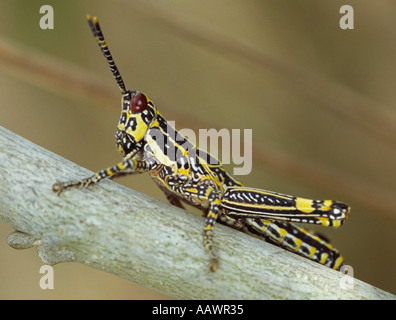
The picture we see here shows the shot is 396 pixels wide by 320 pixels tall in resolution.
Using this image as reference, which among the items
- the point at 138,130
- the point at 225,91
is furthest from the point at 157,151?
the point at 225,91

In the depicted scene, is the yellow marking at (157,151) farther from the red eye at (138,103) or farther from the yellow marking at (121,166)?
the yellow marking at (121,166)

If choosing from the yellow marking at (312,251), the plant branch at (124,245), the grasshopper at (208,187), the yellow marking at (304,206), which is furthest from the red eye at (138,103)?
the yellow marking at (312,251)

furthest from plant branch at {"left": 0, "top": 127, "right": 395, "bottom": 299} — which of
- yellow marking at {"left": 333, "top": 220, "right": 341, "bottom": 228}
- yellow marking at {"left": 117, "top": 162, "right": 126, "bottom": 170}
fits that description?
yellow marking at {"left": 333, "top": 220, "right": 341, "bottom": 228}

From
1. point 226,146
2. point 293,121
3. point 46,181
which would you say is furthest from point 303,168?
point 293,121

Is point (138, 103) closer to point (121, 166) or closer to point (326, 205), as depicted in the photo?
point (121, 166)

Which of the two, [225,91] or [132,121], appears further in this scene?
[225,91]

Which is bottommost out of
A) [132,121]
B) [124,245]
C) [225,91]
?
[124,245]
